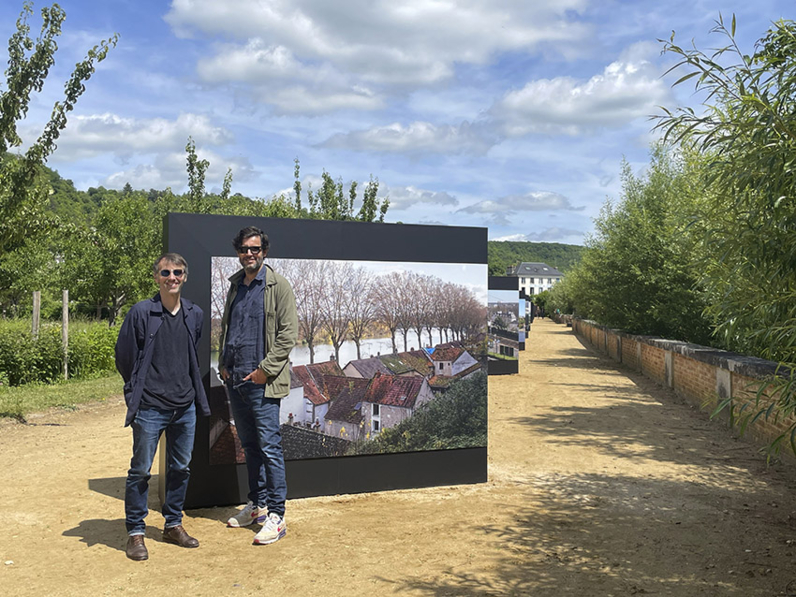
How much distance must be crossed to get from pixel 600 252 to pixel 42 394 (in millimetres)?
17327

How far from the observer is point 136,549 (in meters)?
4.88

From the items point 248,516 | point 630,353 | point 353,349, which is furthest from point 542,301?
point 248,516

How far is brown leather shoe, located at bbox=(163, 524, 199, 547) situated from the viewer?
202 inches

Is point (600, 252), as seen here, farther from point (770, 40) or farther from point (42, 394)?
point (770, 40)

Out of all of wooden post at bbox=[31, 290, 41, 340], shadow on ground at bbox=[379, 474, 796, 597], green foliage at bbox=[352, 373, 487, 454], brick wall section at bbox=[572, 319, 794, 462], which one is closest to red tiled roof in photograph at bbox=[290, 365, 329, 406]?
green foliage at bbox=[352, 373, 487, 454]

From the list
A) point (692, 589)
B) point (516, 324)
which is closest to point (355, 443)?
point (692, 589)

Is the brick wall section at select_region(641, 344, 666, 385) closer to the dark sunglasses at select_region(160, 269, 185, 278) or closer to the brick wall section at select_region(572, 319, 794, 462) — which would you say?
the brick wall section at select_region(572, 319, 794, 462)

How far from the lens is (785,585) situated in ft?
14.6

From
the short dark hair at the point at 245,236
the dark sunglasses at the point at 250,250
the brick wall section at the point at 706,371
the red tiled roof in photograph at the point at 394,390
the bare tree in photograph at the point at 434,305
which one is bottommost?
the brick wall section at the point at 706,371

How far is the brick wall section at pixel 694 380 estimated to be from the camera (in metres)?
12.4

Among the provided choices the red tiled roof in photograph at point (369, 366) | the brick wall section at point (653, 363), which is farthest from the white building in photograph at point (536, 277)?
the red tiled roof in photograph at point (369, 366)

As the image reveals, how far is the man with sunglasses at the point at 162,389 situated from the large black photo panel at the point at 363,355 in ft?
2.66

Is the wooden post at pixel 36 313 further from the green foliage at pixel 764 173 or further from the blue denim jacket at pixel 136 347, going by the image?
the green foliage at pixel 764 173

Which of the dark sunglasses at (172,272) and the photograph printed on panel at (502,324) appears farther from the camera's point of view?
the photograph printed on panel at (502,324)
